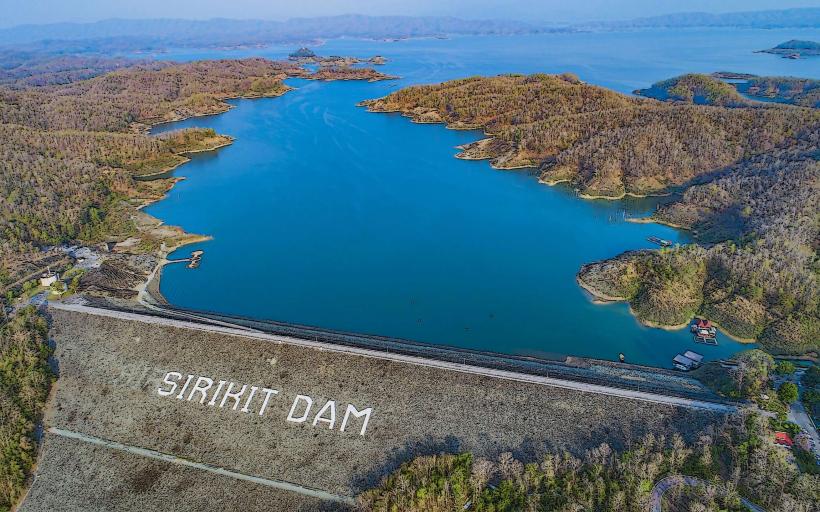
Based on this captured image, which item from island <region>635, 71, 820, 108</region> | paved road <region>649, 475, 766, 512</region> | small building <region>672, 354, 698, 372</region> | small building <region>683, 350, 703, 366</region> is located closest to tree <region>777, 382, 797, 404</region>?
small building <region>672, 354, 698, 372</region>

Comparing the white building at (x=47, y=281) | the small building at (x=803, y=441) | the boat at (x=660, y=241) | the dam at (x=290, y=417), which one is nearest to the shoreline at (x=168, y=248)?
the white building at (x=47, y=281)

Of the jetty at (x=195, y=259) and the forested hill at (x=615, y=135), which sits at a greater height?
the forested hill at (x=615, y=135)

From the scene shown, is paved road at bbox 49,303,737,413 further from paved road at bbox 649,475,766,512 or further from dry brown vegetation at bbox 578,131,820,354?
dry brown vegetation at bbox 578,131,820,354

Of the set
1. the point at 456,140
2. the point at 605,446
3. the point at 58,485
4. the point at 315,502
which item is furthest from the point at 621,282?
the point at 456,140

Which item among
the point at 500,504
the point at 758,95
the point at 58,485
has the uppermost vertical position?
the point at 758,95

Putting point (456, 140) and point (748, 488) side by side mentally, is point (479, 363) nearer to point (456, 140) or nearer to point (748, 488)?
point (748, 488)

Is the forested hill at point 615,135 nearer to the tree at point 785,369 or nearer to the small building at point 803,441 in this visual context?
the tree at point 785,369

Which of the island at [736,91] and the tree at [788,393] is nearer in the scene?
the tree at [788,393]

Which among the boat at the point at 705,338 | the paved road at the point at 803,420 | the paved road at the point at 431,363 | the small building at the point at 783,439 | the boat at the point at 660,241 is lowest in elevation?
the boat at the point at 705,338
